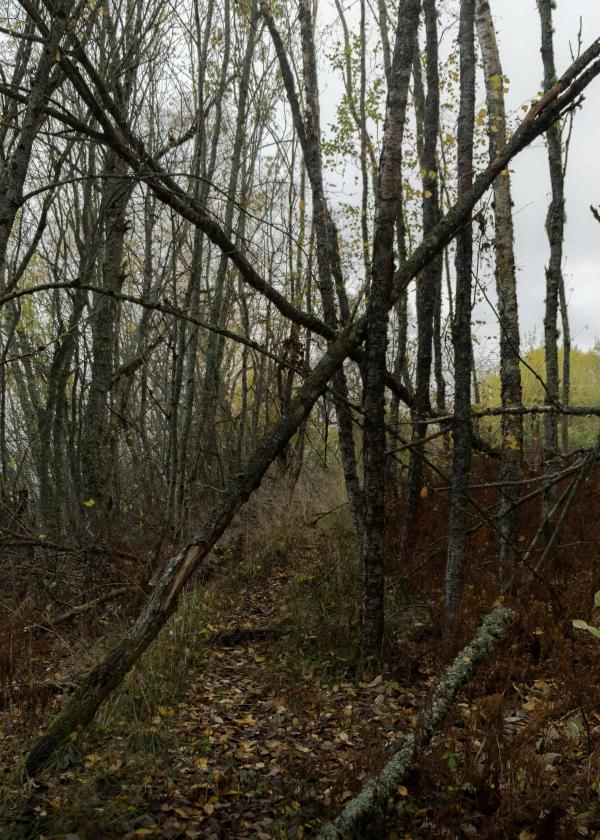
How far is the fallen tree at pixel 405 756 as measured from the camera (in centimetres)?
303

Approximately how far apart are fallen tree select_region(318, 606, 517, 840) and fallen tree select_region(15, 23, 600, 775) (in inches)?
50.7

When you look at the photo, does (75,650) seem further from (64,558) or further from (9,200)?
(9,200)

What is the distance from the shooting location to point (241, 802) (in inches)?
137

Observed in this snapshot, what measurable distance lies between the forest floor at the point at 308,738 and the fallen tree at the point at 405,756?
3.3 inches

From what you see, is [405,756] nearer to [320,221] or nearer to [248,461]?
[248,461]

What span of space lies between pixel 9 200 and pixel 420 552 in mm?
5023

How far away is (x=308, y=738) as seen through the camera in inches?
165

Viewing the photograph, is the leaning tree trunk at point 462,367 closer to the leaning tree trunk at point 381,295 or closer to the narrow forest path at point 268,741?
the leaning tree trunk at point 381,295

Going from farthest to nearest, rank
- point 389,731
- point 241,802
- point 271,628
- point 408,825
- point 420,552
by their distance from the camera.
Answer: point 420,552, point 271,628, point 389,731, point 241,802, point 408,825

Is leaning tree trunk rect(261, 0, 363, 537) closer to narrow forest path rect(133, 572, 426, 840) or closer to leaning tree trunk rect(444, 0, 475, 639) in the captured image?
leaning tree trunk rect(444, 0, 475, 639)

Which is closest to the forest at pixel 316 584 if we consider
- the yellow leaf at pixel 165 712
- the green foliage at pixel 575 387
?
the yellow leaf at pixel 165 712

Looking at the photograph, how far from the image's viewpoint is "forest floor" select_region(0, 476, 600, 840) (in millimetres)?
3178

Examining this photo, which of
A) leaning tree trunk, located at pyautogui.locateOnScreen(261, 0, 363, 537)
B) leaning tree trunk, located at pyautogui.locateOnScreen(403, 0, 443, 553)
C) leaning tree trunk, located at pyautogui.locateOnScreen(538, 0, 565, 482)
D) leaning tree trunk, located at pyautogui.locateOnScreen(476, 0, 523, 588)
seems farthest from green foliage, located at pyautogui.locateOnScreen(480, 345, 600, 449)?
leaning tree trunk, located at pyautogui.locateOnScreen(261, 0, 363, 537)

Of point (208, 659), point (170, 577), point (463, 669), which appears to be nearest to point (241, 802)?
point (170, 577)
